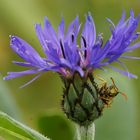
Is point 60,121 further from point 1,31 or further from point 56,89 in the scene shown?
point 1,31

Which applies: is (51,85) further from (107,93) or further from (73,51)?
(73,51)

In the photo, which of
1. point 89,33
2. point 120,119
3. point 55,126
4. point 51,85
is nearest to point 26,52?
point 89,33

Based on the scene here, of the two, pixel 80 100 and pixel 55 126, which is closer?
pixel 80 100

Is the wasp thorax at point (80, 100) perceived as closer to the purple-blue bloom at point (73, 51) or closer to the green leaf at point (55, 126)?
the purple-blue bloom at point (73, 51)

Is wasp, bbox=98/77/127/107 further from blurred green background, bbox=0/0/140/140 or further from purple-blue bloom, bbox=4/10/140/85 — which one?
blurred green background, bbox=0/0/140/140

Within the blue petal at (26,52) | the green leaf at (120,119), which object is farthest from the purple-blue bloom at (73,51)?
the green leaf at (120,119)

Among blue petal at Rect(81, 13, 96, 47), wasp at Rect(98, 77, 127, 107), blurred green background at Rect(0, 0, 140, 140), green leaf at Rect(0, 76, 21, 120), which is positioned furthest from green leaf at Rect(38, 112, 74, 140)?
blue petal at Rect(81, 13, 96, 47)
